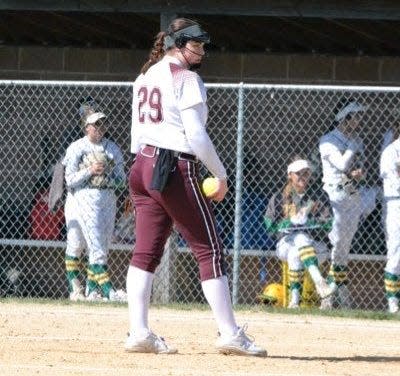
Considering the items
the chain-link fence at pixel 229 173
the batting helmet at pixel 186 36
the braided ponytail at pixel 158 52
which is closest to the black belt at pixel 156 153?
the braided ponytail at pixel 158 52

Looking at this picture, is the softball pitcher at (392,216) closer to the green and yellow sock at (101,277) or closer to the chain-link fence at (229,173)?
the chain-link fence at (229,173)

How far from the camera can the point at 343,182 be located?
45.0 feet

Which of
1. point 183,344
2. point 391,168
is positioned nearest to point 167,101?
point 183,344

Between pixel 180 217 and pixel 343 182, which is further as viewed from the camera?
pixel 343 182

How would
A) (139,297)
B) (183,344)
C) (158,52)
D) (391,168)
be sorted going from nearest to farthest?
(139,297) < (158,52) < (183,344) < (391,168)

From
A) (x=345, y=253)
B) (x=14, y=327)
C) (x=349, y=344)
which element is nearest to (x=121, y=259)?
(x=345, y=253)

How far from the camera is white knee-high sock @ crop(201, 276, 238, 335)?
8586 mm

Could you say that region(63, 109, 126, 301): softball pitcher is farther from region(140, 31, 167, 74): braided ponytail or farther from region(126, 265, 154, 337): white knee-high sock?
region(126, 265, 154, 337): white knee-high sock

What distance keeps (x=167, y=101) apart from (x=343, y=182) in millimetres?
5385

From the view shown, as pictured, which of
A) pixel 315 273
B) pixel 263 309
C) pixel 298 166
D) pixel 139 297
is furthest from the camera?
pixel 298 166

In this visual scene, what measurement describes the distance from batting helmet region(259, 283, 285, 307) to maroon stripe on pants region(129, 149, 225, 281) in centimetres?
535

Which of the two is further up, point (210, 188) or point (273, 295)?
point (210, 188)

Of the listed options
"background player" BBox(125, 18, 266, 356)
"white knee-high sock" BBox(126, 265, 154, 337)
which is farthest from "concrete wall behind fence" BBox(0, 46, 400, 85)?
"white knee-high sock" BBox(126, 265, 154, 337)

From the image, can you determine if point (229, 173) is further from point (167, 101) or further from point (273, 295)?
point (167, 101)
